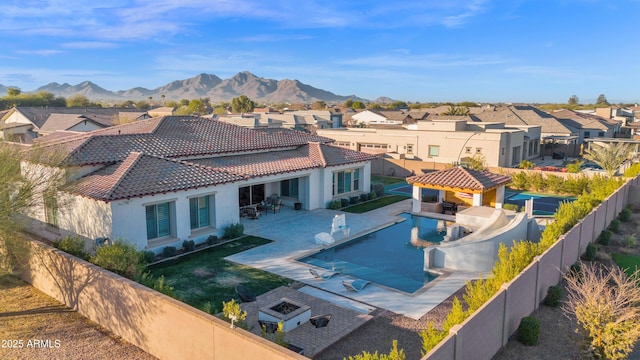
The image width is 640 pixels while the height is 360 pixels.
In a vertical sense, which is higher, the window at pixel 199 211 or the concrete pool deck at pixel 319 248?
the window at pixel 199 211

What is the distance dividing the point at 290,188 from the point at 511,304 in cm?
2128

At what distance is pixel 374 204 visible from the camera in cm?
3372

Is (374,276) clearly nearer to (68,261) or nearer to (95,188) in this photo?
(68,261)

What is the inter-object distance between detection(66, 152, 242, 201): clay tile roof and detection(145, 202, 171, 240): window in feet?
3.75

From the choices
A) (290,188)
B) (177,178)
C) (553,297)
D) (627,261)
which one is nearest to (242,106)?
(290,188)

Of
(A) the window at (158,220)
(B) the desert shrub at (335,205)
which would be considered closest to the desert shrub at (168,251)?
(A) the window at (158,220)

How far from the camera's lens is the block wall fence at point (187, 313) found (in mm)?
10219

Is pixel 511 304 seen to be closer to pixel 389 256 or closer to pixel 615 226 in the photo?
pixel 389 256

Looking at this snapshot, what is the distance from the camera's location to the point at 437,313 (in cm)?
1527

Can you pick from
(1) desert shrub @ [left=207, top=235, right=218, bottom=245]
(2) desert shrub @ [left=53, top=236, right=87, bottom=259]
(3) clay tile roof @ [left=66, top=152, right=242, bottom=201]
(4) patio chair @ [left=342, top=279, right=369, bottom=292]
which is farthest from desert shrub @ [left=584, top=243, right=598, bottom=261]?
(2) desert shrub @ [left=53, top=236, right=87, bottom=259]

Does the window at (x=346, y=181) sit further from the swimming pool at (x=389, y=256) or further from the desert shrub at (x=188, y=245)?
the desert shrub at (x=188, y=245)

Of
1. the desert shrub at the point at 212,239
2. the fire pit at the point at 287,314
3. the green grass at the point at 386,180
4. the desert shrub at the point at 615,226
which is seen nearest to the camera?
the fire pit at the point at 287,314

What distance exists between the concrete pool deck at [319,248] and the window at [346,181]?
2986 millimetres

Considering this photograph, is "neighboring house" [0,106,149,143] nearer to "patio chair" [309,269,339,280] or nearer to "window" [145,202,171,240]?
"window" [145,202,171,240]
